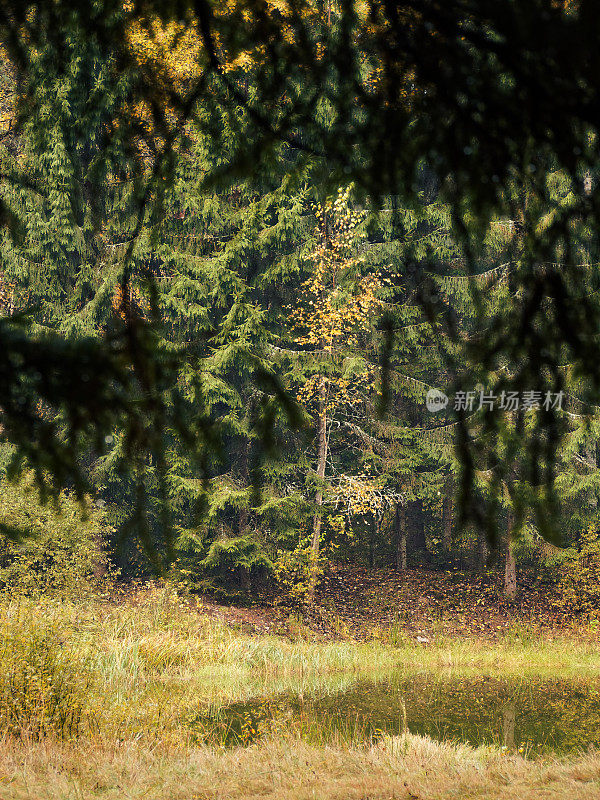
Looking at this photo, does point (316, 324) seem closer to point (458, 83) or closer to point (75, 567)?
point (75, 567)

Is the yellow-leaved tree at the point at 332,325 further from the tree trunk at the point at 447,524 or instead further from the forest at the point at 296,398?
the tree trunk at the point at 447,524

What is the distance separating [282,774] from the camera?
6.62 meters

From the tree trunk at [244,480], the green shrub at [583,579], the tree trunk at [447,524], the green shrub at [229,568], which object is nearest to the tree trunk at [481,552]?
the tree trunk at [447,524]

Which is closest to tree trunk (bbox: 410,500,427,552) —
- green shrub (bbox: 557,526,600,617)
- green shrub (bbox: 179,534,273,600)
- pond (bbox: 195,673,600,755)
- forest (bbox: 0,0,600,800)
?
forest (bbox: 0,0,600,800)

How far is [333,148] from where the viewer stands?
211 centimetres

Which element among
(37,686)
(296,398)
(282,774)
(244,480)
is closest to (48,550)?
(244,480)

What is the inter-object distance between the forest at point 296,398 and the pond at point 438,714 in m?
0.08

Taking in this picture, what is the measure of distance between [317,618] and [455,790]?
30.4ft

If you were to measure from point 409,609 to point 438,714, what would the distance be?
6.65 m

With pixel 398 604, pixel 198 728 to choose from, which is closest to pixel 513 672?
pixel 398 604

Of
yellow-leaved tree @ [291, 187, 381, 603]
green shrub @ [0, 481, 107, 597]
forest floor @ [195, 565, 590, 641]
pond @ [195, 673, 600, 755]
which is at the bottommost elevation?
pond @ [195, 673, 600, 755]

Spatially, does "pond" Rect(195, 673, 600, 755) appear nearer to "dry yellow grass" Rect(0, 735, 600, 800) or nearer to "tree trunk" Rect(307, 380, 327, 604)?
"dry yellow grass" Rect(0, 735, 600, 800)

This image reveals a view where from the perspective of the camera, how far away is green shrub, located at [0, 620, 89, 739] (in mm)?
7105

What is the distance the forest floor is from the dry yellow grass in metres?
6.99
